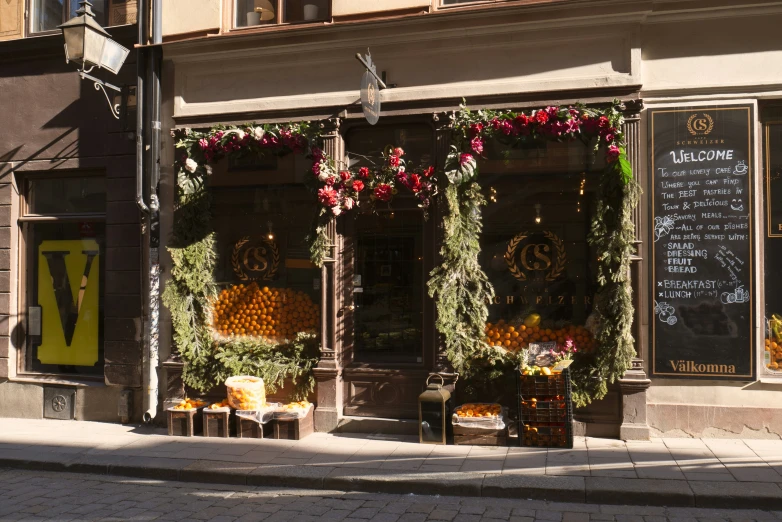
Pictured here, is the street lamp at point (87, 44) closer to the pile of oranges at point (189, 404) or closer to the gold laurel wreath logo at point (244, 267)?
the gold laurel wreath logo at point (244, 267)

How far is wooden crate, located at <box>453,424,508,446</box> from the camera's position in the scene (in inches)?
324

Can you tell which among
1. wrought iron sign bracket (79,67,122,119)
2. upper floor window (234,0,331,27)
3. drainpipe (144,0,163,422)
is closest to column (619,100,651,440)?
upper floor window (234,0,331,27)

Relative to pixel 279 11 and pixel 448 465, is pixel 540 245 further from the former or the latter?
pixel 279 11

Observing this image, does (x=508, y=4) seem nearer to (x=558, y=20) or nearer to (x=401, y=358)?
(x=558, y=20)

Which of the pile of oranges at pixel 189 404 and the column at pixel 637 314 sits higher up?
the column at pixel 637 314

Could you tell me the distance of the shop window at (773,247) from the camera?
827 cm

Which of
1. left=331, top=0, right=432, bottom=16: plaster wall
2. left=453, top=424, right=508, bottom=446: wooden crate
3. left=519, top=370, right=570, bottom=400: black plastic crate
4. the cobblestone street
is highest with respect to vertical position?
left=331, top=0, right=432, bottom=16: plaster wall

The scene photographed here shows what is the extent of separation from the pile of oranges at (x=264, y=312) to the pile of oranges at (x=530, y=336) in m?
2.40

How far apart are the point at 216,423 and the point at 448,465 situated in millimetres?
3275

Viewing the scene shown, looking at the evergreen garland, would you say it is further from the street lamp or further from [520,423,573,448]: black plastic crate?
the street lamp

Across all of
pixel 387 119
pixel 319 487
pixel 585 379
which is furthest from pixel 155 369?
pixel 585 379

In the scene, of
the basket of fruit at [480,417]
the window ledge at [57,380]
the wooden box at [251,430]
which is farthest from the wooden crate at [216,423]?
the basket of fruit at [480,417]

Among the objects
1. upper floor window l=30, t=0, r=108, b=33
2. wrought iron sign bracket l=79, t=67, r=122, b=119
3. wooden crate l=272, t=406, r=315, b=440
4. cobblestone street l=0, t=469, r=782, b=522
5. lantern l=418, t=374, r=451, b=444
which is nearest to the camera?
cobblestone street l=0, t=469, r=782, b=522

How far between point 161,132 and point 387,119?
3.30 meters
